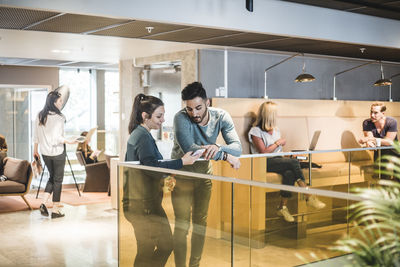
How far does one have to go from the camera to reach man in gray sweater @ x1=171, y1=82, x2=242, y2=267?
3426 mm

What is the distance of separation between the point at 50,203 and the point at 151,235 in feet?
16.4

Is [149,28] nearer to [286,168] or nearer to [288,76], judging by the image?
[286,168]

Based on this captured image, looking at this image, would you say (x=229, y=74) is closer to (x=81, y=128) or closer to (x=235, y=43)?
(x=235, y=43)

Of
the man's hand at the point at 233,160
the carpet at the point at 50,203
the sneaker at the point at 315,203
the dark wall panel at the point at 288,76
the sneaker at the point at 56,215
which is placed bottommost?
the carpet at the point at 50,203

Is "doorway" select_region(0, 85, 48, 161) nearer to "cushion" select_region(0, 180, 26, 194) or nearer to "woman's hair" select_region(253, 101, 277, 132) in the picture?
"cushion" select_region(0, 180, 26, 194)

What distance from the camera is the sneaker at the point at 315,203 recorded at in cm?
295

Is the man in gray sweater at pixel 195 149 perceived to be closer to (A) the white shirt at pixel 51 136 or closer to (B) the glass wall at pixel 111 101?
(A) the white shirt at pixel 51 136

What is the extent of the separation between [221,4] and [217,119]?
2.04 m

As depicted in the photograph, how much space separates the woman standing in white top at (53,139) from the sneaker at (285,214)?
4609 millimetres

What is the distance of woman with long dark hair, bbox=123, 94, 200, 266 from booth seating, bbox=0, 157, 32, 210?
437 centimetres

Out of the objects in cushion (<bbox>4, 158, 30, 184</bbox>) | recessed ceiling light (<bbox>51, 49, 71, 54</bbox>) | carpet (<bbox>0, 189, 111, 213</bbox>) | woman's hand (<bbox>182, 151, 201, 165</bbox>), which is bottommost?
carpet (<bbox>0, 189, 111, 213</bbox>)

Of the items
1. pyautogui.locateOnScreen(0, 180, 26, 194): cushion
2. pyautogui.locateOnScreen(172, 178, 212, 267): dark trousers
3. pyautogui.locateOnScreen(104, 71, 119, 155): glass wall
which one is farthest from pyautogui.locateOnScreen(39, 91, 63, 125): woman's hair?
pyautogui.locateOnScreen(104, 71, 119, 155): glass wall

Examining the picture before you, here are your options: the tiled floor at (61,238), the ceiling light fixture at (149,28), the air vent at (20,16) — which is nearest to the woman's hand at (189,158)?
the tiled floor at (61,238)

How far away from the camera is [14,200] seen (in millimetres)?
8727
